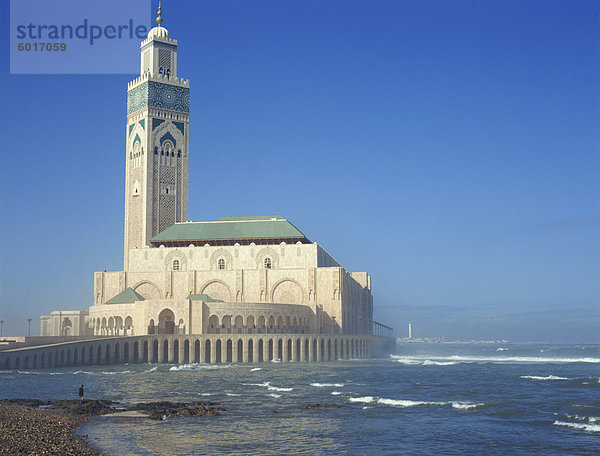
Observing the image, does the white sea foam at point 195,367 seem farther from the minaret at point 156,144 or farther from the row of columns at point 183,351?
the minaret at point 156,144

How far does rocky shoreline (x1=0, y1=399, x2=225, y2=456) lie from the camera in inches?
1017

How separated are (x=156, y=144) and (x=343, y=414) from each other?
3200 inches

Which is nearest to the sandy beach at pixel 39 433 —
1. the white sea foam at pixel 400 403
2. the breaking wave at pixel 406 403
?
the breaking wave at pixel 406 403

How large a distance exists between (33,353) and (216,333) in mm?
26743

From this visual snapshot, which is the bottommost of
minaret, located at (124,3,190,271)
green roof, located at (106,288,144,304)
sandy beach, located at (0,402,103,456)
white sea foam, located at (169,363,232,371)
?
white sea foam, located at (169,363,232,371)

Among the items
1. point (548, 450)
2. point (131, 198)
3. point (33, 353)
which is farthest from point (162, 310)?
point (548, 450)

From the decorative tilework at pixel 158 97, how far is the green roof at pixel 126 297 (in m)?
30.0

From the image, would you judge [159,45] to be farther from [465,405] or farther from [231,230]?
[465,405]

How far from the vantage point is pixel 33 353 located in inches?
2667

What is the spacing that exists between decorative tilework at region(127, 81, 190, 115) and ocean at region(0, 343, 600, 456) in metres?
56.1

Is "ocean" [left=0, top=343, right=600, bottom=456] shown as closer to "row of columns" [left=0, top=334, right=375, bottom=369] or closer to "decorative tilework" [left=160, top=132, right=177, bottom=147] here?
"row of columns" [left=0, top=334, right=375, bottom=369]

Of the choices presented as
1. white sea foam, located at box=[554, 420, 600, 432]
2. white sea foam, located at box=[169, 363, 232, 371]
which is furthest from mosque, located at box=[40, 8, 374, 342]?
white sea foam, located at box=[554, 420, 600, 432]

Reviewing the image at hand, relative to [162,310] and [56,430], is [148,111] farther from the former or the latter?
[56,430]

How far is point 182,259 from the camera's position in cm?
10762
